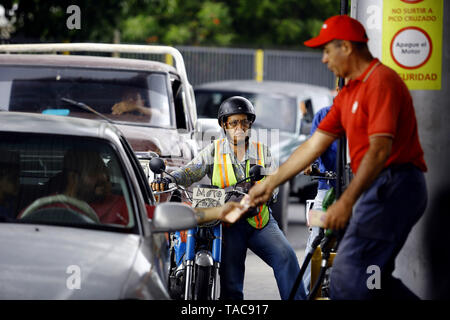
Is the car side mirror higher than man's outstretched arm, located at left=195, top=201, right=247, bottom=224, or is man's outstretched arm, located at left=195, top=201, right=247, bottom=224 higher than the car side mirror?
the car side mirror

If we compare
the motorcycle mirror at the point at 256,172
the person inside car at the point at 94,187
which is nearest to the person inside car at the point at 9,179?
the person inside car at the point at 94,187

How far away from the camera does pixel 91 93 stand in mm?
9852

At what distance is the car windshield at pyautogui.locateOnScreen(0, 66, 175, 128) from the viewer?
9.74 m

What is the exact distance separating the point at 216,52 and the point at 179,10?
313 inches

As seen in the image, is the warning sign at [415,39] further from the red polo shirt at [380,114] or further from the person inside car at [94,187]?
the person inside car at [94,187]

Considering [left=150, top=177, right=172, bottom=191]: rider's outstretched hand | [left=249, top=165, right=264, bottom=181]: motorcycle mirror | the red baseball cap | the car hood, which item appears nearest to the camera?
the car hood

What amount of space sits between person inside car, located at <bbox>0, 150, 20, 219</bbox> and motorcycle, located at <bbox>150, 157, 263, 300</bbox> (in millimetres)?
1242

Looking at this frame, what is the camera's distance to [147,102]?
A: 9.93 m

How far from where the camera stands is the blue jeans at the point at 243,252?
6.57m

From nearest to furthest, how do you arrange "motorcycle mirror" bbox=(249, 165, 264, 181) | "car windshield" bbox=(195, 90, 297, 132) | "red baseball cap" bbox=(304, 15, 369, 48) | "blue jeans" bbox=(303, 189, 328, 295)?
"red baseball cap" bbox=(304, 15, 369, 48), "motorcycle mirror" bbox=(249, 165, 264, 181), "blue jeans" bbox=(303, 189, 328, 295), "car windshield" bbox=(195, 90, 297, 132)

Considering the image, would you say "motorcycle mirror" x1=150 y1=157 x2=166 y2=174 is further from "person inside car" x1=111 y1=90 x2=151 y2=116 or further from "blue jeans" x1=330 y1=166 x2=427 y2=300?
"person inside car" x1=111 y1=90 x2=151 y2=116

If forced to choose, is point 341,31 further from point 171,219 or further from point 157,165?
point 157,165

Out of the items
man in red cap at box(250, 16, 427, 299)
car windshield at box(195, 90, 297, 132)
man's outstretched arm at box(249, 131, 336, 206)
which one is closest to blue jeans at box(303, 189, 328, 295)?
man's outstretched arm at box(249, 131, 336, 206)

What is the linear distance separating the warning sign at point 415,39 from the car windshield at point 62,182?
198cm
